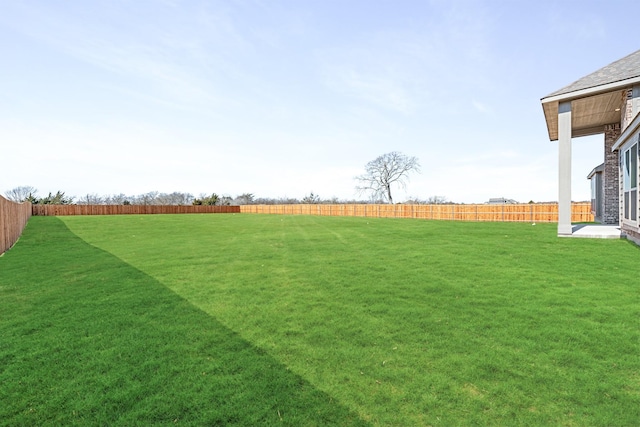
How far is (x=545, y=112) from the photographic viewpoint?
1088 centimetres

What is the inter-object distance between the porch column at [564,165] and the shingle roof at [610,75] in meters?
0.46

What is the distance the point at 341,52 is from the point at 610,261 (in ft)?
38.8

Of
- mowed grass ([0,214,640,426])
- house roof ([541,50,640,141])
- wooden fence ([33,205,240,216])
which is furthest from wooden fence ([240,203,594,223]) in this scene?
wooden fence ([33,205,240,216])

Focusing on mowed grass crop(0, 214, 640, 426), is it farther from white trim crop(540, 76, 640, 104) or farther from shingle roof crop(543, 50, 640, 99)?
shingle roof crop(543, 50, 640, 99)

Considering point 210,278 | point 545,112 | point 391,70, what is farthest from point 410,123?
point 210,278

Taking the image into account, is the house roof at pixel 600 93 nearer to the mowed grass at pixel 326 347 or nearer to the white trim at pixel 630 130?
the white trim at pixel 630 130

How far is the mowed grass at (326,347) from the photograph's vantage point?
1.91m

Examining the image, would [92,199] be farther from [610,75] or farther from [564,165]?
[610,75]

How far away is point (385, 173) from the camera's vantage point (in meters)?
47.1

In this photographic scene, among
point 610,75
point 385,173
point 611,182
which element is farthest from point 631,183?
point 385,173

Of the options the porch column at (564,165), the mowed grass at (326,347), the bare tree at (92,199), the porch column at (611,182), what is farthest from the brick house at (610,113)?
the bare tree at (92,199)

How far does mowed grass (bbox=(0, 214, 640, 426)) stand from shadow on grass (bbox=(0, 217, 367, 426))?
0.04ft

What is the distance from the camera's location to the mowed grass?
1.91m

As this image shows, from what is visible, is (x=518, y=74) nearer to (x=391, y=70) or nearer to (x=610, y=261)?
(x=391, y=70)
